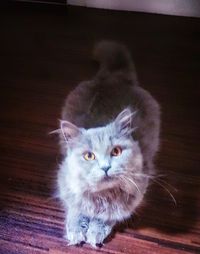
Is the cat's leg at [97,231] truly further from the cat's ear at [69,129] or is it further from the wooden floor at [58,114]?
the cat's ear at [69,129]

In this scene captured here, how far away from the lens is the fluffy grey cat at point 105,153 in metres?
1.01

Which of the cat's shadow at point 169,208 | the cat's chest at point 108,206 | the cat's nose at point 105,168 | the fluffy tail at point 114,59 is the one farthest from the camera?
the fluffy tail at point 114,59

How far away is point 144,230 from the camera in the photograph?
46.7 inches

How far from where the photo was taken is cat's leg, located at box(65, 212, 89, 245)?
113cm

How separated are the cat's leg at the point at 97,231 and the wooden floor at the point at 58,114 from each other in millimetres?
25

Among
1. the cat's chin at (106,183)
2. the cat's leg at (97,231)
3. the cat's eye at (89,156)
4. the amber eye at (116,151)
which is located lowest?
the cat's leg at (97,231)

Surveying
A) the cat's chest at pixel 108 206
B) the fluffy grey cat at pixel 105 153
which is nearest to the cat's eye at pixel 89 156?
the fluffy grey cat at pixel 105 153

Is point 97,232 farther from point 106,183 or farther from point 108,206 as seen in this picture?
point 106,183

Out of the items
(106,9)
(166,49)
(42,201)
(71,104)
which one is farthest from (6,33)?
(42,201)

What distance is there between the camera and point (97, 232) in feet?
3.72

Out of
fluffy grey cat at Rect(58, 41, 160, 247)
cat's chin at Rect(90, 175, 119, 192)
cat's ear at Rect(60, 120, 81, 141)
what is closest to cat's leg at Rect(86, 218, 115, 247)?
fluffy grey cat at Rect(58, 41, 160, 247)

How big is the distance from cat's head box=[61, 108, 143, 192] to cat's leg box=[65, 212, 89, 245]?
0.14m

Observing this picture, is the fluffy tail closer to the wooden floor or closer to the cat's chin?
the wooden floor

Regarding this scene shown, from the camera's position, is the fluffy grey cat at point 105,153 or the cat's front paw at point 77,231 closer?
the fluffy grey cat at point 105,153
